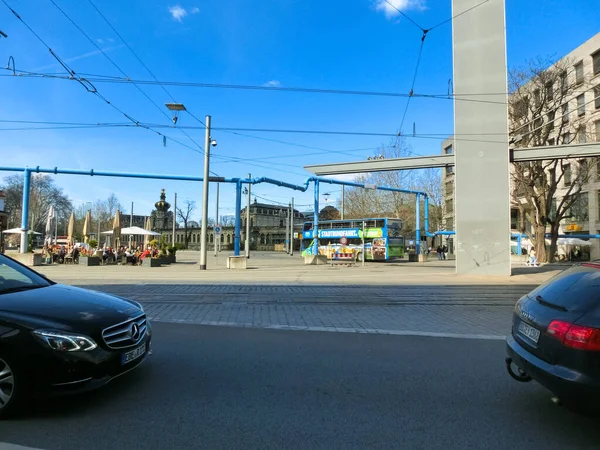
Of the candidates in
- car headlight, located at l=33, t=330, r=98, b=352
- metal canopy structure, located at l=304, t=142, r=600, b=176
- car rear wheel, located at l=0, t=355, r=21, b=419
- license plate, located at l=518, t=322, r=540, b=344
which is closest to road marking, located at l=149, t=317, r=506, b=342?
license plate, located at l=518, t=322, r=540, b=344

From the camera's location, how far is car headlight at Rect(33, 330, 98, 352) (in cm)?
354

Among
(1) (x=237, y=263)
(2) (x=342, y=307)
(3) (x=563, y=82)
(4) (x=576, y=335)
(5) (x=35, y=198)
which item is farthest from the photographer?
(5) (x=35, y=198)

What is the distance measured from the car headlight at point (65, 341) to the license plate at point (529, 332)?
3.75 m

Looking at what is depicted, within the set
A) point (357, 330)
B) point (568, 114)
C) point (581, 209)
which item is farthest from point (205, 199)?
point (581, 209)

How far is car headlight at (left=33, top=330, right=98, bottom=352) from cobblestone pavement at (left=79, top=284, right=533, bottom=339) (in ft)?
14.2

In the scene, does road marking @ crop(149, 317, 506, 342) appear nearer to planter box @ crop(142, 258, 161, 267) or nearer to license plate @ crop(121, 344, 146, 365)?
license plate @ crop(121, 344, 146, 365)

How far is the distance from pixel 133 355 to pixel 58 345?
2.37ft

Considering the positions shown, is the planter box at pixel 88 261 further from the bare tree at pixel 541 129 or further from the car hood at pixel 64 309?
the bare tree at pixel 541 129

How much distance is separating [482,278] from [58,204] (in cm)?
8546

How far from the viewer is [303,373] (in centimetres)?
498

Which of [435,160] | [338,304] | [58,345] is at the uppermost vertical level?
[435,160]

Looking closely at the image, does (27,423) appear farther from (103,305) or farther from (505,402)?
(505,402)

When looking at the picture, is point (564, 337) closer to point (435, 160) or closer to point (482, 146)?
point (482, 146)

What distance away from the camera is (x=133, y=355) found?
4.09 m
